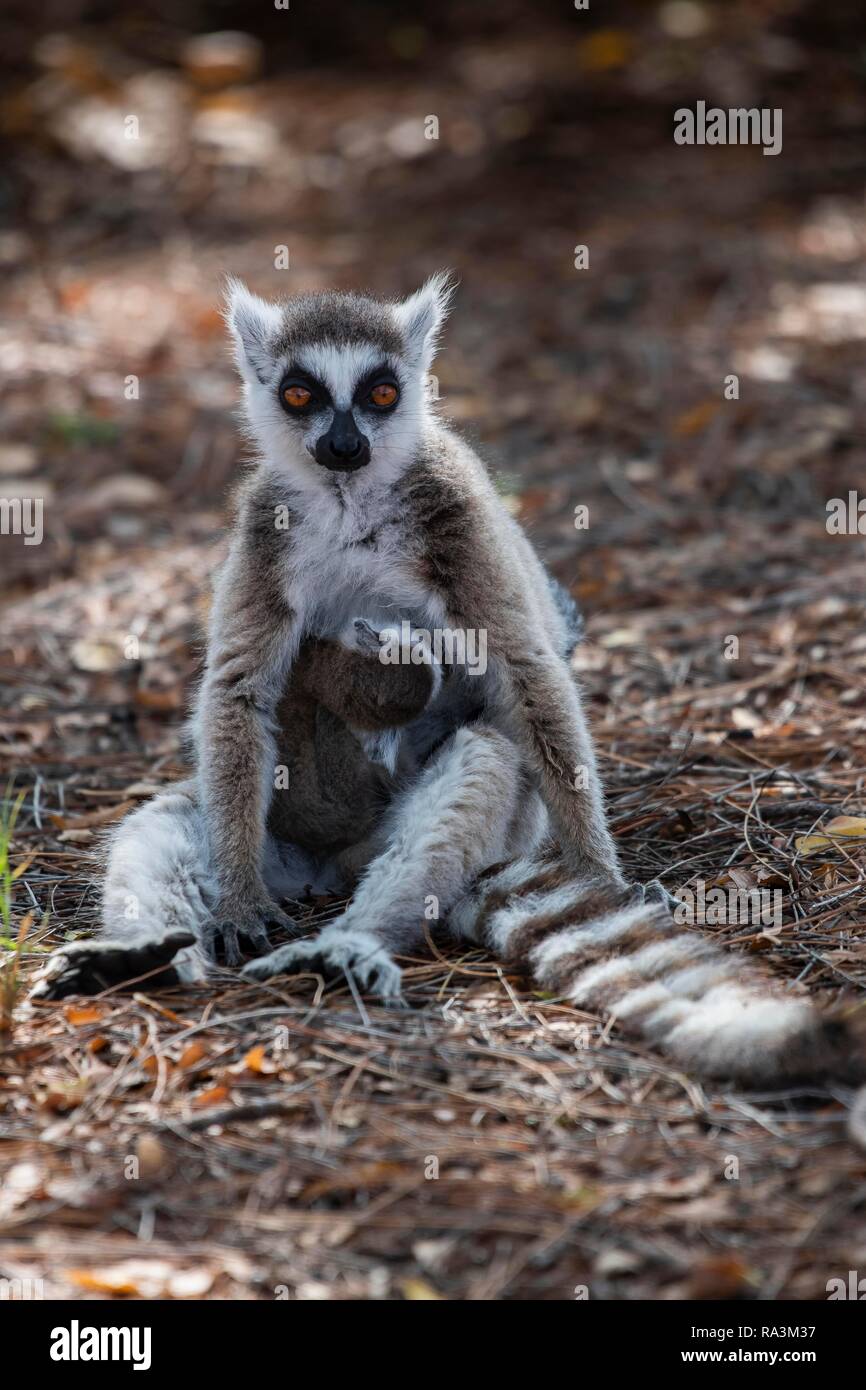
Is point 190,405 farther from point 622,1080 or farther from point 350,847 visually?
point 622,1080

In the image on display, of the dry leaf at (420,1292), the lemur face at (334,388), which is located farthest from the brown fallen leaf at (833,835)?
the dry leaf at (420,1292)

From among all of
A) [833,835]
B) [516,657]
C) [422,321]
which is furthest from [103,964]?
[422,321]

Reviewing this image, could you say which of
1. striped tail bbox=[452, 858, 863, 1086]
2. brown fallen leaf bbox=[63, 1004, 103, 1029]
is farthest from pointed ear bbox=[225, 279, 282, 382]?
brown fallen leaf bbox=[63, 1004, 103, 1029]

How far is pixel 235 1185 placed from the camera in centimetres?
348

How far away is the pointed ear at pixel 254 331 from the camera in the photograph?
5.57 m

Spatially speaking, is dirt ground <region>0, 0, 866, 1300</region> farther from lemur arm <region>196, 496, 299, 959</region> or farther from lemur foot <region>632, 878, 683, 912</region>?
lemur arm <region>196, 496, 299, 959</region>

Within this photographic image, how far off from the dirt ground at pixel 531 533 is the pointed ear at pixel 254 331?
126 cm

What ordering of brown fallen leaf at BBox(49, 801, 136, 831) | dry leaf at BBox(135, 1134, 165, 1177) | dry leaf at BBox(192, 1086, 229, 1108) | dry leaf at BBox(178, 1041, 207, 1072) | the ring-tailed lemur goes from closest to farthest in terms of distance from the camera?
1. dry leaf at BBox(135, 1134, 165, 1177)
2. dry leaf at BBox(192, 1086, 229, 1108)
3. dry leaf at BBox(178, 1041, 207, 1072)
4. the ring-tailed lemur
5. brown fallen leaf at BBox(49, 801, 136, 831)

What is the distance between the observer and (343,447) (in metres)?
5.01

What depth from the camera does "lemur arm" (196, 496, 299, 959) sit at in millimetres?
5035

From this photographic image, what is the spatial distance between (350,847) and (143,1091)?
5.32 feet

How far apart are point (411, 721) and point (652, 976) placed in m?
1.44

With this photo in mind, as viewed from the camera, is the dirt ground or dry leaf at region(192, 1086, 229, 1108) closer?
the dirt ground

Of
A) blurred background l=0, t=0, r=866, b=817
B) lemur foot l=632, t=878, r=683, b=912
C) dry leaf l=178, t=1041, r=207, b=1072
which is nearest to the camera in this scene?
dry leaf l=178, t=1041, r=207, b=1072
